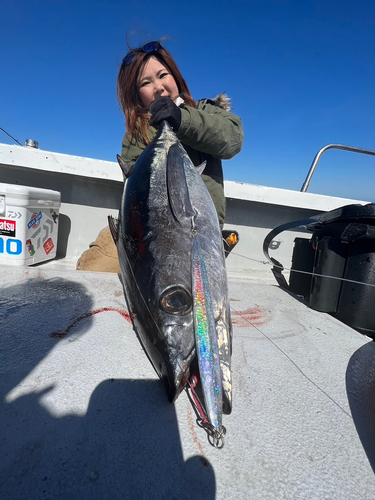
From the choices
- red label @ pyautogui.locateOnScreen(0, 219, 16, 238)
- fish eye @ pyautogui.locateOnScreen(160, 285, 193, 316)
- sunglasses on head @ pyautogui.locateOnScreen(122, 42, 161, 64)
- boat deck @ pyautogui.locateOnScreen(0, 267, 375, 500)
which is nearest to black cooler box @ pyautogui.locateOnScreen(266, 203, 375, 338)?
boat deck @ pyautogui.locateOnScreen(0, 267, 375, 500)

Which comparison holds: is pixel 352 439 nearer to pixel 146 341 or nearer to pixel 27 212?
pixel 146 341

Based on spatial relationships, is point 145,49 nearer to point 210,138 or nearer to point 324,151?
point 210,138

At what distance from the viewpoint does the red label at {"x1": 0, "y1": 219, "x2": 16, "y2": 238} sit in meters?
2.34

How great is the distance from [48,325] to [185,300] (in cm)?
87

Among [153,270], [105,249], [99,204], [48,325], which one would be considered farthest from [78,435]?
[99,204]

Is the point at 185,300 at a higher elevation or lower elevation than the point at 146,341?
higher

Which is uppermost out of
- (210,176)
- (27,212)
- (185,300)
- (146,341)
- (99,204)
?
(210,176)

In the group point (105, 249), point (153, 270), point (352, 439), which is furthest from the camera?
point (105, 249)

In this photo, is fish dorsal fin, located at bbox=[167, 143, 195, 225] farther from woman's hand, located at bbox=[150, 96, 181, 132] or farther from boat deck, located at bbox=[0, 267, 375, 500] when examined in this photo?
boat deck, located at bbox=[0, 267, 375, 500]

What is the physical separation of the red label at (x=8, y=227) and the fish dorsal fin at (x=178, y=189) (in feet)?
5.91

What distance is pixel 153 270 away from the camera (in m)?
1.02

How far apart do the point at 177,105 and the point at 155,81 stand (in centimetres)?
49

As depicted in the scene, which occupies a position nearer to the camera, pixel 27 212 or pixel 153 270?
pixel 153 270

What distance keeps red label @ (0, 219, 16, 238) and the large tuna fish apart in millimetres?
1551
